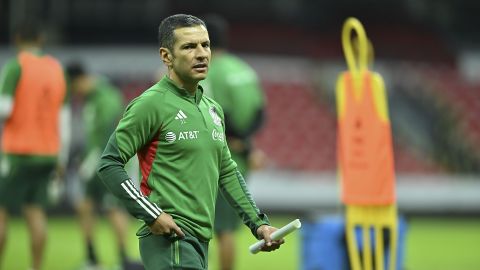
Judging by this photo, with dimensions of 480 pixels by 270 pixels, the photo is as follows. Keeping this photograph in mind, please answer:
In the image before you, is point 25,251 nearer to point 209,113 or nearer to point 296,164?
point 209,113

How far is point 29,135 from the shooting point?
8.16 m

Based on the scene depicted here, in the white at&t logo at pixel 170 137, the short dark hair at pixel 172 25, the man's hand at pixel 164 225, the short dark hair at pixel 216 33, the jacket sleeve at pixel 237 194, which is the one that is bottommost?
the man's hand at pixel 164 225

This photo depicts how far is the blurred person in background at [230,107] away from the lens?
25.2 feet

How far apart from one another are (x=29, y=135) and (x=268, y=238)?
152 inches

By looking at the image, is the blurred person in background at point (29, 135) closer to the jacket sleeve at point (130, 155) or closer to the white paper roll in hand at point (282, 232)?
the jacket sleeve at point (130, 155)

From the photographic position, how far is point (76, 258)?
1075 cm

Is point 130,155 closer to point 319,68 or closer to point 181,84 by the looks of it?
point 181,84

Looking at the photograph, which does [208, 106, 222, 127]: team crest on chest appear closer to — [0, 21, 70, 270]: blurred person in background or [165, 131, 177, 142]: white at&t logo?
[165, 131, 177, 142]: white at&t logo

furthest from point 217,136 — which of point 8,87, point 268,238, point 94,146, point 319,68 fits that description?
point 319,68

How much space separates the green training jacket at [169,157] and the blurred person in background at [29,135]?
3.52 metres

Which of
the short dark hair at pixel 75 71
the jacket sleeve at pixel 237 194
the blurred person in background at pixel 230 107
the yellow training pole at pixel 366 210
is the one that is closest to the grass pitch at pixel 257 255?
the blurred person in background at pixel 230 107

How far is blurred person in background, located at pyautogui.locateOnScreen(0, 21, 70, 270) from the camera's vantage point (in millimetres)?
8031

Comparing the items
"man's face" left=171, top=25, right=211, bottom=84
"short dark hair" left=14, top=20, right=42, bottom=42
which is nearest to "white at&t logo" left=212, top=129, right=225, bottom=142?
"man's face" left=171, top=25, right=211, bottom=84

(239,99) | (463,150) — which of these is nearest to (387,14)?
(463,150)
